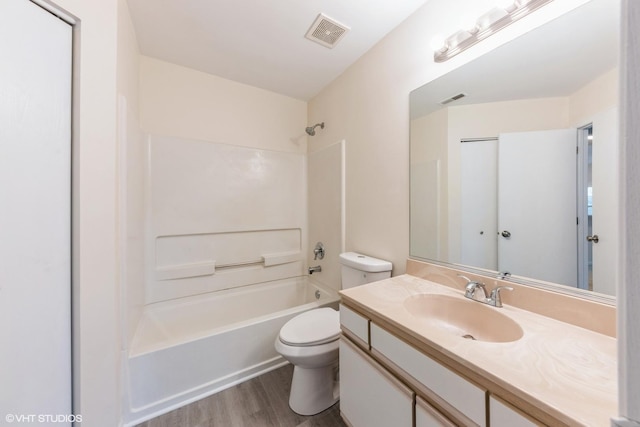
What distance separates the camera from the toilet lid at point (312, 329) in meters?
1.29

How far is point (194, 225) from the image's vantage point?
1.95 meters

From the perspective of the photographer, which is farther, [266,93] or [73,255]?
[266,93]

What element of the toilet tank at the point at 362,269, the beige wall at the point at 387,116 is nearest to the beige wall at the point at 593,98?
the beige wall at the point at 387,116

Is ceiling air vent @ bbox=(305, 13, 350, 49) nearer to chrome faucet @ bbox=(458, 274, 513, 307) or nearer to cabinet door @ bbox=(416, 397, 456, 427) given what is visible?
chrome faucet @ bbox=(458, 274, 513, 307)

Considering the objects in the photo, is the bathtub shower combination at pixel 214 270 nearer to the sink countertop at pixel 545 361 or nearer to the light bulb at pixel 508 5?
the sink countertop at pixel 545 361

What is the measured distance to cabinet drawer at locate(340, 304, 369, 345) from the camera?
0.96 m

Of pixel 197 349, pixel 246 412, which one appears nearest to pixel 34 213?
pixel 197 349

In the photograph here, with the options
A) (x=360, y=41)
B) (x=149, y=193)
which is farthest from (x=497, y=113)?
(x=149, y=193)

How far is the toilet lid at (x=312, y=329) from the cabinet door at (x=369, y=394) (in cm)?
24

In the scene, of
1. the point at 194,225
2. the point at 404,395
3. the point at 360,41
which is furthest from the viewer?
the point at 194,225

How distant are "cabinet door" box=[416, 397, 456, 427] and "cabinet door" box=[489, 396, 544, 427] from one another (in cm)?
15

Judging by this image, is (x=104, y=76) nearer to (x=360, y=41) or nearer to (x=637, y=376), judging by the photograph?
(x=360, y=41)

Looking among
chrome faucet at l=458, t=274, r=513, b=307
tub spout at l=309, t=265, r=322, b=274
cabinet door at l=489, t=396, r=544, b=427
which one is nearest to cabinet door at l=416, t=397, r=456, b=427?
cabinet door at l=489, t=396, r=544, b=427

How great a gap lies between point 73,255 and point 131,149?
2.44 feet
